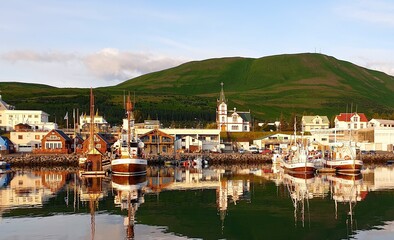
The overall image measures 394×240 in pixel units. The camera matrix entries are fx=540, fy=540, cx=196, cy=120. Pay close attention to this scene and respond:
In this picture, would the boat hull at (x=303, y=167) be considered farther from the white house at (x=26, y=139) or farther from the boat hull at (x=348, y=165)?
the white house at (x=26, y=139)

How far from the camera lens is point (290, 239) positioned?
2702cm

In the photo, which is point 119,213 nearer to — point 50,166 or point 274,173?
point 274,173

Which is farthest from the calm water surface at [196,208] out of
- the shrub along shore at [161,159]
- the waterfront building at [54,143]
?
the waterfront building at [54,143]

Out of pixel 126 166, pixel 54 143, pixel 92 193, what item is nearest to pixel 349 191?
pixel 92 193

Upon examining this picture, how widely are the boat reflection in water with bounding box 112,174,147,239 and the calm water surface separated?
59 millimetres

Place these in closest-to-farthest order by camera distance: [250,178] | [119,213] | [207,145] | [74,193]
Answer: [119,213] < [74,193] < [250,178] < [207,145]

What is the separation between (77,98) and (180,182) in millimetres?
142621

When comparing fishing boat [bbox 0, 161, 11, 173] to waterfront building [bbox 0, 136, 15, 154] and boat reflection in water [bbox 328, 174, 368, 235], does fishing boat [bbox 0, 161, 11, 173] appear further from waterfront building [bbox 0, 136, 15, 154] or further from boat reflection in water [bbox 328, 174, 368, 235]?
boat reflection in water [bbox 328, 174, 368, 235]

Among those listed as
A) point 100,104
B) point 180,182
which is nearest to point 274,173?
point 180,182

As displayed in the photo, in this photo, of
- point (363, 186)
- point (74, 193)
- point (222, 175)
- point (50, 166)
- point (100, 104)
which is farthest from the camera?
point (100, 104)

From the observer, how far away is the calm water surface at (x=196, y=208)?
2878cm

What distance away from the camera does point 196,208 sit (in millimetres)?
37844

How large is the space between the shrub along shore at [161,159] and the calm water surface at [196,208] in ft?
79.2

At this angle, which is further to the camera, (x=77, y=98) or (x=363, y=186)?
(x=77, y=98)
